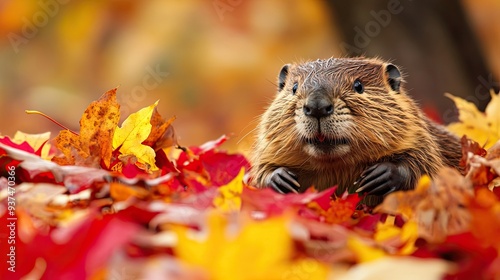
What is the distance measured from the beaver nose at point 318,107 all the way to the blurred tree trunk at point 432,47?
239 cm

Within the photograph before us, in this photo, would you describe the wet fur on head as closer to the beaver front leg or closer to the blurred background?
the beaver front leg

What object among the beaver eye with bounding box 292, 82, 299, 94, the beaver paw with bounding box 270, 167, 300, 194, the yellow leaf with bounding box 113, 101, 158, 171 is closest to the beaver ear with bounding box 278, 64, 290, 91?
the beaver eye with bounding box 292, 82, 299, 94

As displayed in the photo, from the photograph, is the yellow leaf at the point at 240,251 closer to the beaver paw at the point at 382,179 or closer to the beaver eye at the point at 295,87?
the beaver paw at the point at 382,179

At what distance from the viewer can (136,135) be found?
7.95 ft

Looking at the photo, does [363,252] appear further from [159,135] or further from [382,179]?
[159,135]

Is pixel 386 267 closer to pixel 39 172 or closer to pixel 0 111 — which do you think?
pixel 39 172

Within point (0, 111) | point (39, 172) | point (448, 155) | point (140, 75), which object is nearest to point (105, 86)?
point (140, 75)

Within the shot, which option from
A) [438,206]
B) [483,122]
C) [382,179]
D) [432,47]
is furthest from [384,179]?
[432,47]

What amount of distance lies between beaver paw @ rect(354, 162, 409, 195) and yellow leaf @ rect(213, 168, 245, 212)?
72 cm

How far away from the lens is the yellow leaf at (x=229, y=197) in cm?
180

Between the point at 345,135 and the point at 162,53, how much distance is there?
5.33 metres

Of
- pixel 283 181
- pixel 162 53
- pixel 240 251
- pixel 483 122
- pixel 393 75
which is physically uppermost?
pixel 393 75

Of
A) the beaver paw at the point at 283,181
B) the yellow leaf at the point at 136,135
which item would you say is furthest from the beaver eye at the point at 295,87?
the yellow leaf at the point at 136,135

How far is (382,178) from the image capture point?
8.17ft
